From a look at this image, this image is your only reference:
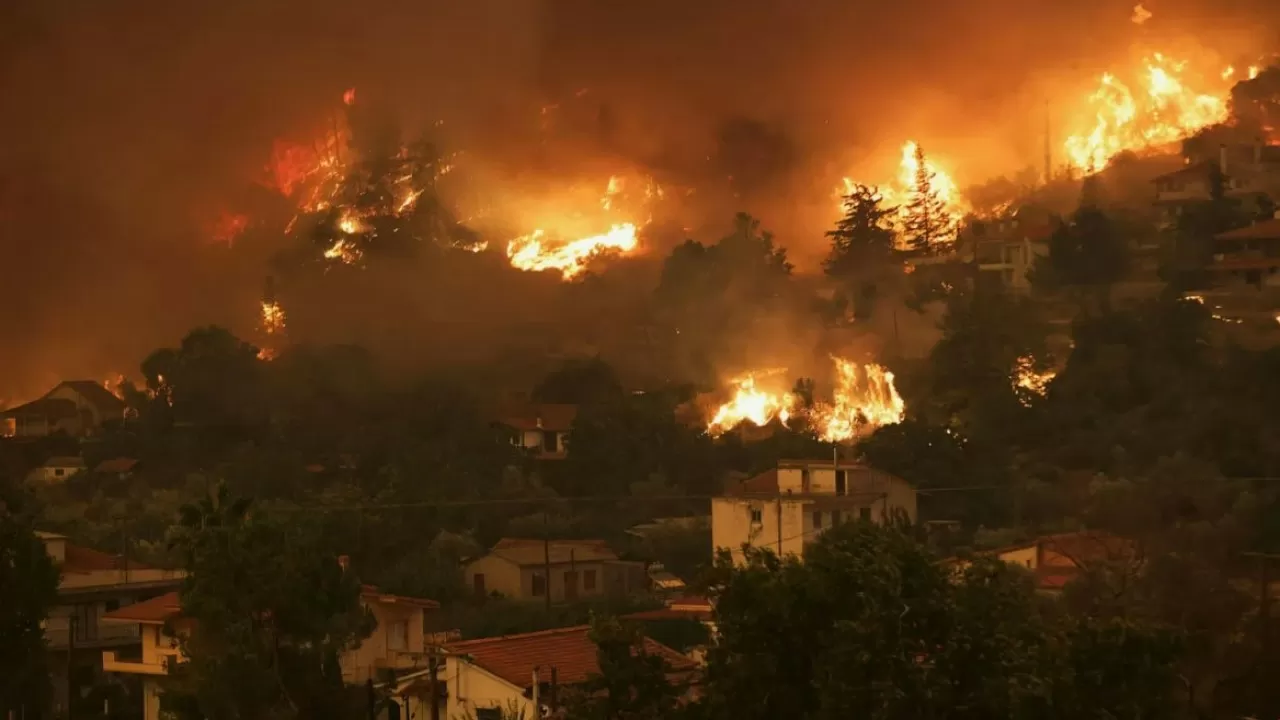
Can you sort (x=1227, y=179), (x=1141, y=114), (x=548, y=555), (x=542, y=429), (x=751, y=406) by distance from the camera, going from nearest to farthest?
(x=548, y=555) < (x=542, y=429) < (x=751, y=406) < (x=1227, y=179) < (x=1141, y=114)

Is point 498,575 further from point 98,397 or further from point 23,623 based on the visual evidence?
point 98,397

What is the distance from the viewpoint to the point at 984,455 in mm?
69375

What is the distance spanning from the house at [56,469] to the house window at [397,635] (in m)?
40.1

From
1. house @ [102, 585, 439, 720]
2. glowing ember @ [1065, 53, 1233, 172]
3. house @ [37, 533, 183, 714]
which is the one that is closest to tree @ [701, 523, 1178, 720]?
house @ [102, 585, 439, 720]

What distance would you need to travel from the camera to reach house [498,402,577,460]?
8188cm

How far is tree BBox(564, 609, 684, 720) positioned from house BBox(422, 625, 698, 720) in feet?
21.9

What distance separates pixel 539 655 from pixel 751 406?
4417 centimetres

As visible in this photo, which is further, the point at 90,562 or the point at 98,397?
the point at 98,397

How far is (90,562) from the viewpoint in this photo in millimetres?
55469

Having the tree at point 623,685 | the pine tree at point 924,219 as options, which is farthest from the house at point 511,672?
the pine tree at point 924,219

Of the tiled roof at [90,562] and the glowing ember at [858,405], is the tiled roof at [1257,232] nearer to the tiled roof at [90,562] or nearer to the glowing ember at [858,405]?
the glowing ember at [858,405]

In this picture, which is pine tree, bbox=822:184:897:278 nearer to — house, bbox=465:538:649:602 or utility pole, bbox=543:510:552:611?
utility pole, bbox=543:510:552:611

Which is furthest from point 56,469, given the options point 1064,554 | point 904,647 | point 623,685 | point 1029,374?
point 904,647

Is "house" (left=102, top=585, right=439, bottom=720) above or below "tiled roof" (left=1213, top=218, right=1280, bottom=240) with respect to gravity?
below
